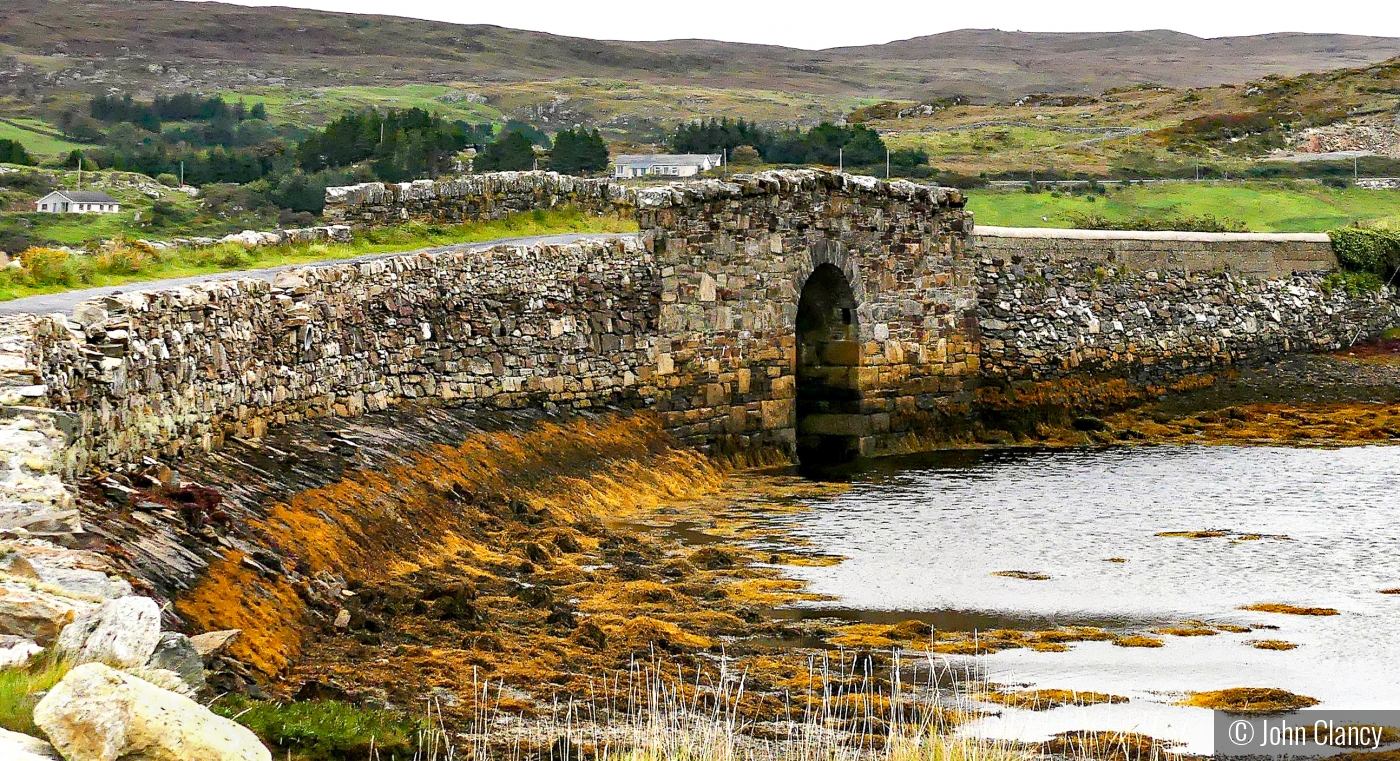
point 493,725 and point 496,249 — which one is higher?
point 496,249

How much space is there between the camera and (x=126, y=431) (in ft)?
45.5

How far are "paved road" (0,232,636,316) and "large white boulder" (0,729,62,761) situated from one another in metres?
8.53

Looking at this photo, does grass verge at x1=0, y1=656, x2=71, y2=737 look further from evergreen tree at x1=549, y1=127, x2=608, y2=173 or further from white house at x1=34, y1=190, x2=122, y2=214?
evergreen tree at x1=549, y1=127, x2=608, y2=173

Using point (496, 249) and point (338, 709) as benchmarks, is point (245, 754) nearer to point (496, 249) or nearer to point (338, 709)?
point (338, 709)

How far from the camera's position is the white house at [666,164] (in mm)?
66438

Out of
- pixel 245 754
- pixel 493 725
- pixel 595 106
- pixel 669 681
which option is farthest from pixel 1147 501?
pixel 595 106

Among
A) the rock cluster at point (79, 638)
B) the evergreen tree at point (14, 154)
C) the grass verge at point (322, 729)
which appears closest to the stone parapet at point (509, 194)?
the rock cluster at point (79, 638)

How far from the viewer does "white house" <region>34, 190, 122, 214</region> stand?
50.2 meters

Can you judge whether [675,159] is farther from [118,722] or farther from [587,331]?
[118,722]

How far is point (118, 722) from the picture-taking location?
7297mm

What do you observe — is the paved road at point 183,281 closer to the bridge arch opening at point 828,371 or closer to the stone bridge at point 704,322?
the stone bridge at point 704,322

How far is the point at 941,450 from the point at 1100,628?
16237 mm

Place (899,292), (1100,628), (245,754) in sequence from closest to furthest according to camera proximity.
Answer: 1. (245,754)
2. (1100,628)
3. (899,292)

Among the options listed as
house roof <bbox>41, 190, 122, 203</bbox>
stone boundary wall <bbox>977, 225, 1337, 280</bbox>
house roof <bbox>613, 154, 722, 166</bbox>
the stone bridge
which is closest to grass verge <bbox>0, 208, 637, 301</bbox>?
the stone bridge
